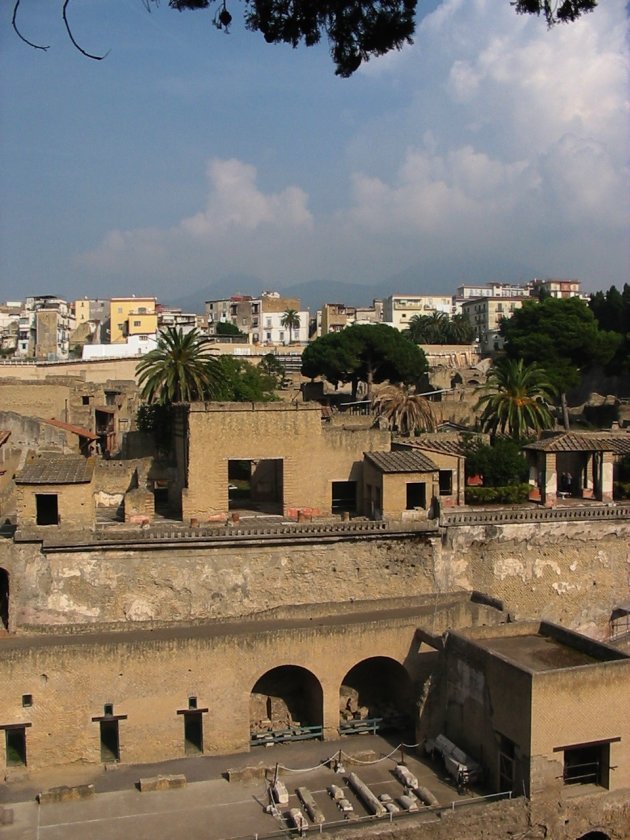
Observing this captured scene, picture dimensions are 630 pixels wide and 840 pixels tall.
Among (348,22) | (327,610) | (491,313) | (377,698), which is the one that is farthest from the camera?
(491,313)

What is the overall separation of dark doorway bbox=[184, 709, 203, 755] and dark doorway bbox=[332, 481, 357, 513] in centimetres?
958

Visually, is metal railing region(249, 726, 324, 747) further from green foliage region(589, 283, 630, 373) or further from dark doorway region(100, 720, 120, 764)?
green foliage region(589, 283, 630, 373)

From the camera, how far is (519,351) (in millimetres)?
53906

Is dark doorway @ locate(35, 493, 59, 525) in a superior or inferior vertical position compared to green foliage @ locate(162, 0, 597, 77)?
inferior

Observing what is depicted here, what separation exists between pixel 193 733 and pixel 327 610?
15.8 feet

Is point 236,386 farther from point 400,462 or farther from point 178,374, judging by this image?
point 400,462

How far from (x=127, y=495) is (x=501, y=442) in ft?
44.1

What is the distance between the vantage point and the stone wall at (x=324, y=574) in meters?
24.1

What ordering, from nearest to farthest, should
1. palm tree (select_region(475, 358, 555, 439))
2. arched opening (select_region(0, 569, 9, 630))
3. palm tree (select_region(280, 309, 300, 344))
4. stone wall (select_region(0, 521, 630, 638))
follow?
arched opening (select_region(0, 569, 9, 630)), stone wall (select_region(0, 521, 630, 638)), palm tree (select_region(475, 358, 555, 439)), palm tree (select_region(280, 309, 300, 344))

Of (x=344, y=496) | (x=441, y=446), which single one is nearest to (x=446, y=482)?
(x=441, y=446)

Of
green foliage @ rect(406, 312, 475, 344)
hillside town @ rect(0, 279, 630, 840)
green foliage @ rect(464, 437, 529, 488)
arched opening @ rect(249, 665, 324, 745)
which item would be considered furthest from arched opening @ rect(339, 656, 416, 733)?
green foliage @ rect(406, 312, 475, 344)

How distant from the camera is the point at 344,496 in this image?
97.9 feet

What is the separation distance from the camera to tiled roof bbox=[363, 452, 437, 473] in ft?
89.7

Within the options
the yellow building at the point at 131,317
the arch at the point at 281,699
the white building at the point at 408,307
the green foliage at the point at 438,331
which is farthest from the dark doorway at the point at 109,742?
the white building at the point at 408,307
